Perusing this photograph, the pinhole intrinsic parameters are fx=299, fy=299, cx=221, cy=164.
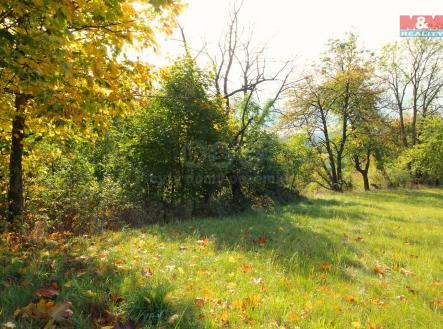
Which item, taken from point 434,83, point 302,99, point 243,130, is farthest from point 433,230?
point 434,83

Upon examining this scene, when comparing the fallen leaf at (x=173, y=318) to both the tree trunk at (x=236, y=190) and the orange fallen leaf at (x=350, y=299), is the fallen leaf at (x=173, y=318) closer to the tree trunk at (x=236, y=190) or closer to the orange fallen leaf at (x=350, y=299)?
the orange fallen leaf at (x=350, y=299)

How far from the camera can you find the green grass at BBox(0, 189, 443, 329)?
117 inches

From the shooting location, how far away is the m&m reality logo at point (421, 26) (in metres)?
26.2

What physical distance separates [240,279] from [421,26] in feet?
107

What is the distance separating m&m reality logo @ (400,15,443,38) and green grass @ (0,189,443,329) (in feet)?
88.0

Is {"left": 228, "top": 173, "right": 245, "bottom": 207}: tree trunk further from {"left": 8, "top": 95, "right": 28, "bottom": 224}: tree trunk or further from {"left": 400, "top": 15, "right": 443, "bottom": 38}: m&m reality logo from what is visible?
{"left": 400, "top": 15, "right": 443, "bottom": 38}: m&m reality logo

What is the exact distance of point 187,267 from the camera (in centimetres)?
432

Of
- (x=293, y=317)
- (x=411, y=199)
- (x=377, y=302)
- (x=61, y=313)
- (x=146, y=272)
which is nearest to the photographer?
(x=61, y=313)

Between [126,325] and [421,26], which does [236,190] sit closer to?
[126,325]

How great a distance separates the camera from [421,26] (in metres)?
27.3

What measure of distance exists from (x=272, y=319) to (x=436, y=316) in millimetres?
1883

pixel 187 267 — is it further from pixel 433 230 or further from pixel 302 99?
pixel 302 99

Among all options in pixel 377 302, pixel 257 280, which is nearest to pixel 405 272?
pixel 377 302

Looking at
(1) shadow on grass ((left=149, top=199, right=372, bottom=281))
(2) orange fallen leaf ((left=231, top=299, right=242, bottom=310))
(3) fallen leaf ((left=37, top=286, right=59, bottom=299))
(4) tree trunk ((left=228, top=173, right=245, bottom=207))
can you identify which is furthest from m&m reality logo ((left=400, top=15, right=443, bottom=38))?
(3) fallen leaf ((left=37, top=286, right=59, bottom=299))
